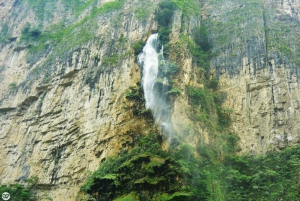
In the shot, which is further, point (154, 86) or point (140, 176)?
point (154, 86)

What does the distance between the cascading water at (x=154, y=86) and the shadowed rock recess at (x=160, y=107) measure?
10 centimetres

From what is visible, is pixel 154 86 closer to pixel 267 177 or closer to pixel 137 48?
pixel 137 48

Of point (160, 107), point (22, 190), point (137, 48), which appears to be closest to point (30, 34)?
point (137, 48)

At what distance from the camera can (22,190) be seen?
72.3 feet

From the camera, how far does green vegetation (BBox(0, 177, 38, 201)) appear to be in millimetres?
21688

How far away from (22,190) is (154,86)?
418 inches

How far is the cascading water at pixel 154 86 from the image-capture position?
19734mm

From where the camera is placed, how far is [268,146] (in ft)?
62.1

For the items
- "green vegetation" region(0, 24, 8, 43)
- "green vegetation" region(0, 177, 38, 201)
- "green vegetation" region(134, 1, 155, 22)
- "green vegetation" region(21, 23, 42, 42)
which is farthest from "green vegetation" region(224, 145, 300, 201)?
"green vegetation" region(0, 24, 8, 43)

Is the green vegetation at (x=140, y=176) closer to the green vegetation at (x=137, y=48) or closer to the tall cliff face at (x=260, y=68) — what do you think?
the tall cliff face at (x=260, y=68)

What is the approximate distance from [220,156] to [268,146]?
263cm

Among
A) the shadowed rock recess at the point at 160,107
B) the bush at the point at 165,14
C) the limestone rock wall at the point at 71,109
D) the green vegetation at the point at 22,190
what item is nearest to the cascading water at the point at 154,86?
the shadowed rock recess at the point at 160,107

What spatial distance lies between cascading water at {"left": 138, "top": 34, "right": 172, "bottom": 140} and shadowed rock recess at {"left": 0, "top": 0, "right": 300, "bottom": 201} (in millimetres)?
101

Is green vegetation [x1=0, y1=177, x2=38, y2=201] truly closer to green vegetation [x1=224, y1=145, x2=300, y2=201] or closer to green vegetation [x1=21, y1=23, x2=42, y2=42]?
green vegetation [x1=224, y1=145, x2=300, y2=201]
